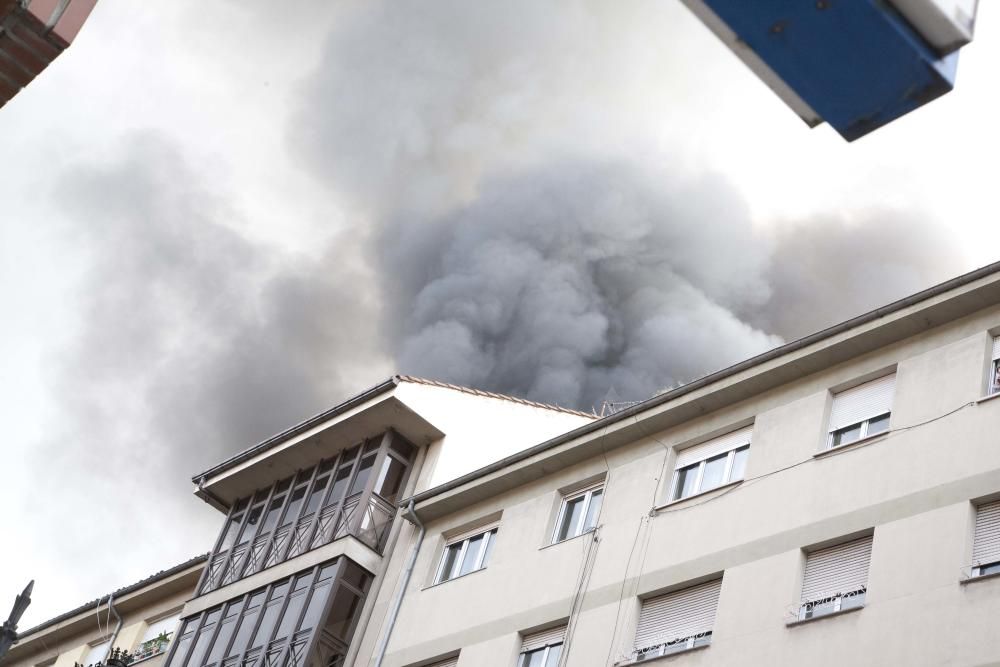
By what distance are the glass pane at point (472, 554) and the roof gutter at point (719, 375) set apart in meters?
1.08

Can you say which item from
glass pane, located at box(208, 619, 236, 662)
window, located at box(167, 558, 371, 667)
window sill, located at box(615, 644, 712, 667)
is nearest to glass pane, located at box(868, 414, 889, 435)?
window sill, located at box(615, 644, 712, 667)

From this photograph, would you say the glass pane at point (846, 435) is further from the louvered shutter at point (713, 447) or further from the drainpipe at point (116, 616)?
the drainpipe at point (116, 616)

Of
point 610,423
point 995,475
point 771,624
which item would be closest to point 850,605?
point 771,624

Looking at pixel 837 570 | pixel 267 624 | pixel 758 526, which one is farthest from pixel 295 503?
pixel 837 570

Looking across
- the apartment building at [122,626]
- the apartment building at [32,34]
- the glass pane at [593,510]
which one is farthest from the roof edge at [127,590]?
the apartment building at [32,34]

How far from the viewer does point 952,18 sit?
4.96 ft

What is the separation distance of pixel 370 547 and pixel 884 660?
11.6 m

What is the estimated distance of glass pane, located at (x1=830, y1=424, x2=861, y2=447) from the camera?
53.5ft

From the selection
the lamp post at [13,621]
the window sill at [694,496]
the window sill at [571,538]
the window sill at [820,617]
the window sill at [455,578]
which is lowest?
the lamp post at [13,621]

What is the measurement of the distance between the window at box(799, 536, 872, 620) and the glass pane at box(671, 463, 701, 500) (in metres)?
3.31

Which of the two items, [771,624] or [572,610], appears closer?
[771,624]

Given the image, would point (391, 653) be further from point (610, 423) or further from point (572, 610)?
point (610, 423)

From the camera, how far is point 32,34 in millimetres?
5609

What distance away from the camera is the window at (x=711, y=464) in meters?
17.7
